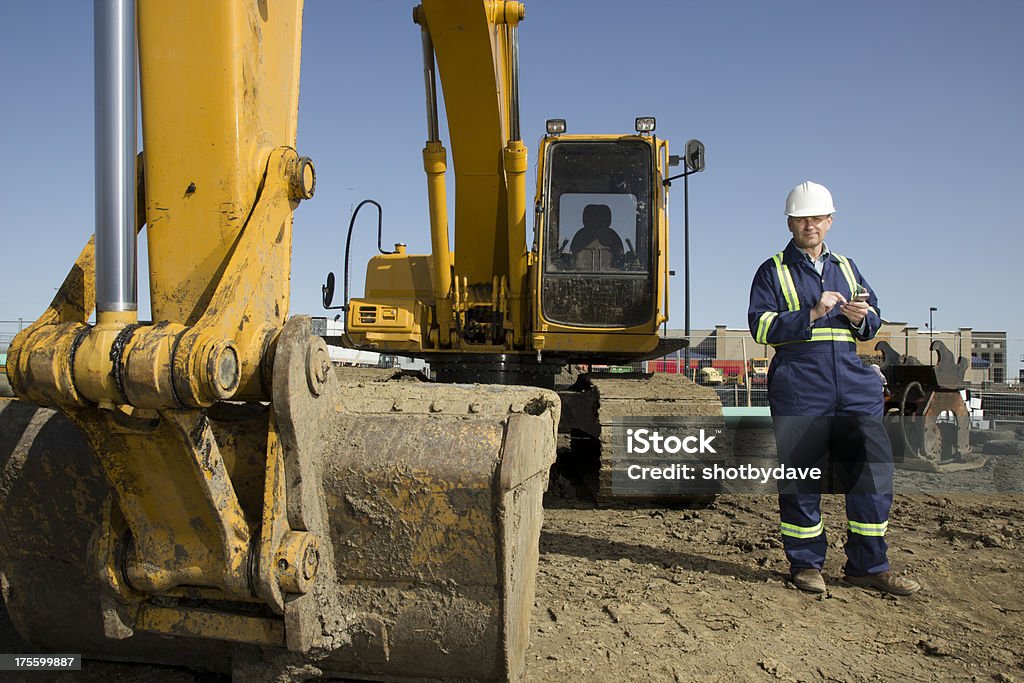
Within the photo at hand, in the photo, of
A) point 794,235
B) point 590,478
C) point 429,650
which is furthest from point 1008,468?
point 429,650

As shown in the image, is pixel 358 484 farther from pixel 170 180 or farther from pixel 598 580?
pixel 598 580

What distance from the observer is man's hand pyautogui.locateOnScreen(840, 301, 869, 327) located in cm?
386

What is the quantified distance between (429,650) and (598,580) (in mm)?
1962

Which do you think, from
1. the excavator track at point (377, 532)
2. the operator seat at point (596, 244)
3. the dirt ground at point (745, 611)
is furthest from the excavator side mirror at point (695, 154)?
the excavator track at point (377, 532)

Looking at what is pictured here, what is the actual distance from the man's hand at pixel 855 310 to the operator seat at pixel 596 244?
7.64ft

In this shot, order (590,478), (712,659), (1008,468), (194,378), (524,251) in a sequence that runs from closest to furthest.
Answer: (194,378)
(712,659)
(524,251)
(590,478)
(1008,468)

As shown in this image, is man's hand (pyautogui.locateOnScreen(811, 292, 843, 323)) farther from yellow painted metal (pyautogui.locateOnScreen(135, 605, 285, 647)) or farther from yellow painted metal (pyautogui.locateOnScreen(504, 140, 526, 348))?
yellow painted metal (pyautogui.locateOnScreen(135, 605, 285, 647))

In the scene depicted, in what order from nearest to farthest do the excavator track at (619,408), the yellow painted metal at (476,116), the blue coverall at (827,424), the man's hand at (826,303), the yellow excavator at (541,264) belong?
the man's hand at (826,303) < the blue coverall at (827,424) < the yellow painted metal at (476,116) < the excavator track at (619,408) < the yellow excavator at (541,264)

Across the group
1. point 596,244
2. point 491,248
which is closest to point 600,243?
point 596,244

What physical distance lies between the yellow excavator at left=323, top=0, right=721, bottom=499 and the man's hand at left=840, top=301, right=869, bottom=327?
1.78 m

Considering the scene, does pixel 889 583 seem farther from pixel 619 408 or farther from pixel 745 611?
pixel 619 408

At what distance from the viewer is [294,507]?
77.8 inches

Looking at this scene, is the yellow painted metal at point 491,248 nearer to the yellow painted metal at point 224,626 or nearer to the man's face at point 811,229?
the man's face at point 811,229

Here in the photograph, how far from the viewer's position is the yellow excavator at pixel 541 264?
5797 mm
